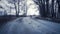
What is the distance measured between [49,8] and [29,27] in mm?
297

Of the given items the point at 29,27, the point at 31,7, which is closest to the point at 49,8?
the point at 31,7

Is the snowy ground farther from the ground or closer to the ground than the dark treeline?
closer to the ground

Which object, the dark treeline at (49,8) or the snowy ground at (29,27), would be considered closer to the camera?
the snowy ground at (29,27)

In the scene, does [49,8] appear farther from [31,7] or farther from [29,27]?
[29,27]

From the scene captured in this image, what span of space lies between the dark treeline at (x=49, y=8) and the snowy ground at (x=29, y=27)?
88mm

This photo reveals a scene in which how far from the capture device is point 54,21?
162cm

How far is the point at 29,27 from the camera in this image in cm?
158

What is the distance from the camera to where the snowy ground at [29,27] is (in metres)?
1.51

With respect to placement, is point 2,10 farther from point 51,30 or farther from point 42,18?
point 51,30

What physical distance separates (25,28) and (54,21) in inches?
12.5

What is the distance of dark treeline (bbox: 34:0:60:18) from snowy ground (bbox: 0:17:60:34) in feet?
0.29

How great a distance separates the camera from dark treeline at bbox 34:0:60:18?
1.62 m

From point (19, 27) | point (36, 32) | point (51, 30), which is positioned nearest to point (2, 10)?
point (19, 27)

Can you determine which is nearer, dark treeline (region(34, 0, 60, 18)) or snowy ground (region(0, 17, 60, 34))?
snowy ground (region(0, 17, 60, 34))
